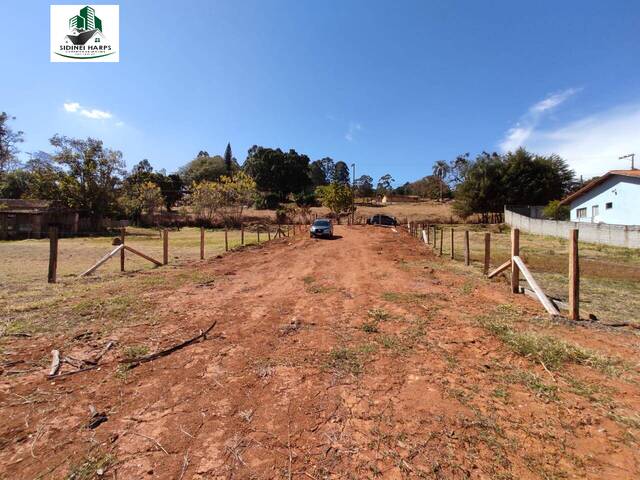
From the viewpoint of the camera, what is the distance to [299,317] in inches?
228

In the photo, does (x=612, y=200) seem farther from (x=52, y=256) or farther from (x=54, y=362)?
(x=52, y=256)

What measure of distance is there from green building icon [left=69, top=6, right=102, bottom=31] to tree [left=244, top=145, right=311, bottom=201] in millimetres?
54711

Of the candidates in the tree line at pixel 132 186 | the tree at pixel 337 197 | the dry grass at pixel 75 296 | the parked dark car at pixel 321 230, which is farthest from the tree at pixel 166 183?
the dry grass at pixel 75 296

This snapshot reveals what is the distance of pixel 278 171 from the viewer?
7000 cm

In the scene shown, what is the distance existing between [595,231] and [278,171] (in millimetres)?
58663

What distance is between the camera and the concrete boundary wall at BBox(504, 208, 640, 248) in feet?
57.7

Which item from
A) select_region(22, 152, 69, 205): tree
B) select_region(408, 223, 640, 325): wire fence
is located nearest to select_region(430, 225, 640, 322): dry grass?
select_region(408, 223, 640, 325): wire fence

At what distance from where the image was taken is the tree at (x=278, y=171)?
6988cm

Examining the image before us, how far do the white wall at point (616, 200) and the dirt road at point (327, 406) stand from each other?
2697 centimetres

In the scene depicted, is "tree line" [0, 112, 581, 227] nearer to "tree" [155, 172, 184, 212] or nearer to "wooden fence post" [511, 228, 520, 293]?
"tree" [155, 172, 184, 212]

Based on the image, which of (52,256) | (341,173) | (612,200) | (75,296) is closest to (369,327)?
(75,296)

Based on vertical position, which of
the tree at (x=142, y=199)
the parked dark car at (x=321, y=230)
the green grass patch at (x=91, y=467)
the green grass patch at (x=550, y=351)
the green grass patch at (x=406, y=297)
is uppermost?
the tree at (x=142, y=199)

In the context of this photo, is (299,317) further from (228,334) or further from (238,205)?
(238,205)

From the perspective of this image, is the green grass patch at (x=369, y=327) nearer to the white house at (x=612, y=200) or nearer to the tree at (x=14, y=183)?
the white house at (x=612, y=200)
